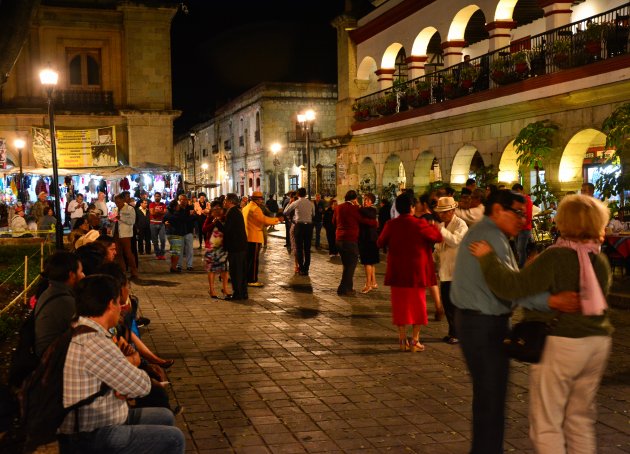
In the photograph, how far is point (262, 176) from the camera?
52750mm

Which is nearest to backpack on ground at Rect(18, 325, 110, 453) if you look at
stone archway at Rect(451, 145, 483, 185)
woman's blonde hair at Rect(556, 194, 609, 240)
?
woman's blonde hair at Rect(556, 194, 609, 240)

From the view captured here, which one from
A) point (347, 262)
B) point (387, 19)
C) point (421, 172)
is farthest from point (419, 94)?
point (347, 262)

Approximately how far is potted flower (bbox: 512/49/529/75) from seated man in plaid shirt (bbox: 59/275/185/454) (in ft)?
52.3

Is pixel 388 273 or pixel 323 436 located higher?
pixel 388 273

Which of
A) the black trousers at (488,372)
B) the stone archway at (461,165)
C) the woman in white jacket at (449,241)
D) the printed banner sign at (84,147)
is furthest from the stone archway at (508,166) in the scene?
the printed banner sign at (84,147)

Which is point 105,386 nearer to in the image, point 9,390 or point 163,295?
point 9,390

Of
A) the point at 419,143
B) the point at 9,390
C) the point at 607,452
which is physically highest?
the point at 419,143

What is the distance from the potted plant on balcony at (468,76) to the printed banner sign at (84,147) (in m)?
17.0

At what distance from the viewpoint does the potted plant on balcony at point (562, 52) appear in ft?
54.2

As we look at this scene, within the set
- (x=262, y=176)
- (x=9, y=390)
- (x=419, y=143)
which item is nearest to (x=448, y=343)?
(x=9, y=390)

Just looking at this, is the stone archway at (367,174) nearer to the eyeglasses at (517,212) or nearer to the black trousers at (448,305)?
the black trousers at (448,305)

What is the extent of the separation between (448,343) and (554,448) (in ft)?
15.4

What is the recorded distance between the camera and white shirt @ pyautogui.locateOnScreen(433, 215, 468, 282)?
8641mm

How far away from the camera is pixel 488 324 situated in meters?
4.48
